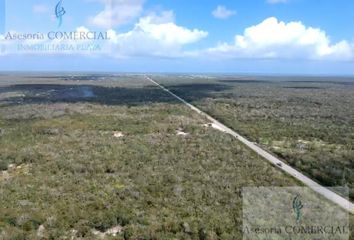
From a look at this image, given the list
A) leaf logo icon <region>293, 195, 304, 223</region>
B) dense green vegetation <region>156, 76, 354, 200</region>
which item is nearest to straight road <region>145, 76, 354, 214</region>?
dense green vegetation <region>156, 76, 354, 200</region>

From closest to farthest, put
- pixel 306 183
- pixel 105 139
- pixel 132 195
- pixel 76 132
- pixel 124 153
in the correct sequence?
pixel 132 195 < pixel 306 183 < pixel 124 153 < pixel 105 139 < pixel 76 132

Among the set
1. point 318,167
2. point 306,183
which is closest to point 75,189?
point 306,183

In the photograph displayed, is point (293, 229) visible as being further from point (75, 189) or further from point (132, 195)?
point (75, 189)

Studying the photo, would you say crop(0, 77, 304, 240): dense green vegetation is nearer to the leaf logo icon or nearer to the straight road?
the straight road

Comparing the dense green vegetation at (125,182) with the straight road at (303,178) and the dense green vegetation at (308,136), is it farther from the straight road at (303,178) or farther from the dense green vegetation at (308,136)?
the dense green vegetation at (308,136)

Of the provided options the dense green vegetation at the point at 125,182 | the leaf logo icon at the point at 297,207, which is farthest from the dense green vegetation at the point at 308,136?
the leaf logo icon at the point at 297,207

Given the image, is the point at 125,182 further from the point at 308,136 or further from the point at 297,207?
the point at 308,136

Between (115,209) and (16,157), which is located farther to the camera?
(16,157)

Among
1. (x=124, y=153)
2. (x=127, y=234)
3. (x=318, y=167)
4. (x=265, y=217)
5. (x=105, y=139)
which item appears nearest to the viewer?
(x=127, y=234)
